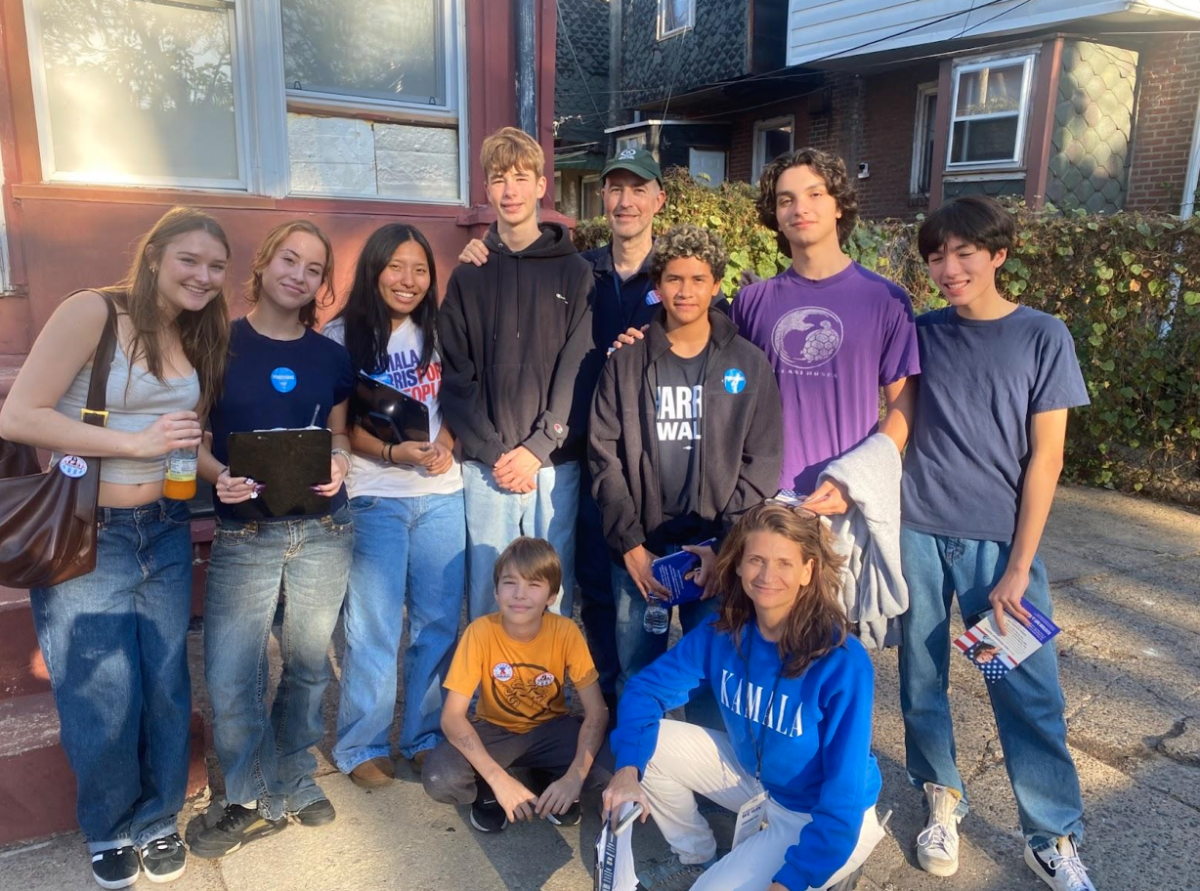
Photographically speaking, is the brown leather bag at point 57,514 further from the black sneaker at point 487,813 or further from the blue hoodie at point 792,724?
the blue hoodie at point 792,724

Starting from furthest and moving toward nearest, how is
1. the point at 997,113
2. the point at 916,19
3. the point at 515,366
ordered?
the point at 916,19
the point at 997,113
the point at 515,366

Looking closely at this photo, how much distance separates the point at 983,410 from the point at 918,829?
→ 1.38 m

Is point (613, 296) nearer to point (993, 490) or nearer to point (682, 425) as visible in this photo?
point (682, 425)

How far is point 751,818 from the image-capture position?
Answer: 8.02 ft

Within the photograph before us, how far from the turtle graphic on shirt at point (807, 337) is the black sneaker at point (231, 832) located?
7.21ft

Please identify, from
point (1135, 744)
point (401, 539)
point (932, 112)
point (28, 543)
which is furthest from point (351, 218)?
point (932, 112)

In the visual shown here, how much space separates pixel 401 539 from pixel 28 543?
108 cm

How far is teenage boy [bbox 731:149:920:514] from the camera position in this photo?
2637mm

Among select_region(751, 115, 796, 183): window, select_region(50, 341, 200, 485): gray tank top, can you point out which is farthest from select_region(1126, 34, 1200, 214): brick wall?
select_region(50, 341, 200, 485): gray tank top

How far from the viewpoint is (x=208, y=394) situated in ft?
8.19

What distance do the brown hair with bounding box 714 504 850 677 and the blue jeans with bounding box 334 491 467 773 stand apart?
40.8 inches

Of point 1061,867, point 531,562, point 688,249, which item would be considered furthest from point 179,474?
point 1061,867

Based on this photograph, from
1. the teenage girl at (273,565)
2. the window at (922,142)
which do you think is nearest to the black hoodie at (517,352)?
the teenage girl at (273,565)

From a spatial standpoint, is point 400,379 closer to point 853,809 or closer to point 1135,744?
point 853,809
